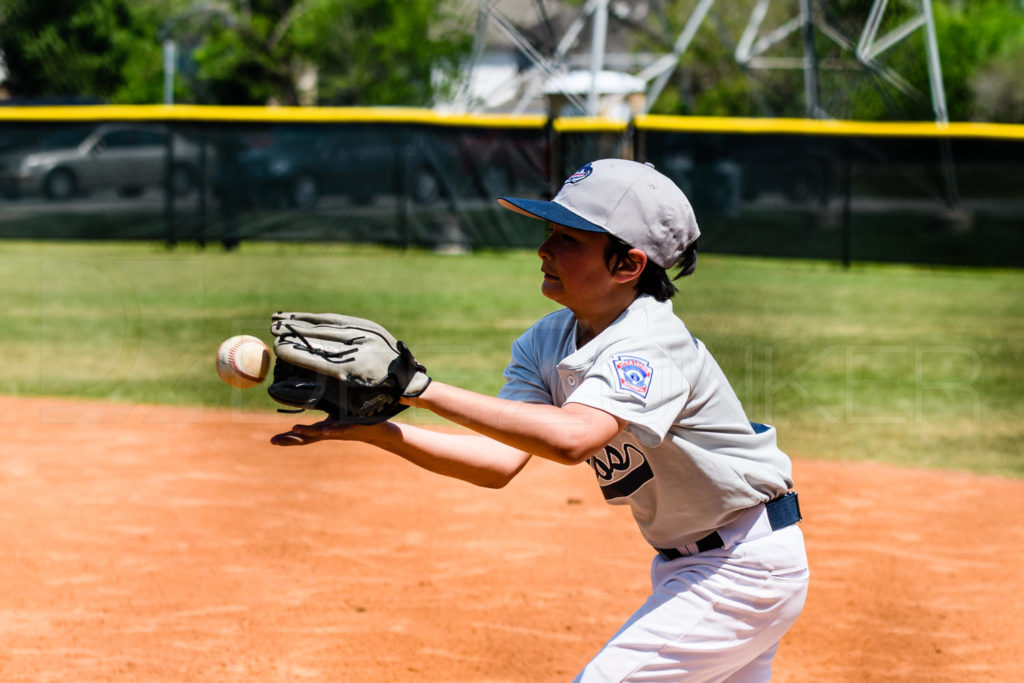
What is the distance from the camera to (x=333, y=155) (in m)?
13.2

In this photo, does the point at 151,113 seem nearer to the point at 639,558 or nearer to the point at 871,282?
the point at 871,282

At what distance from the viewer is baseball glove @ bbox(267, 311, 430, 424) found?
1893 mm

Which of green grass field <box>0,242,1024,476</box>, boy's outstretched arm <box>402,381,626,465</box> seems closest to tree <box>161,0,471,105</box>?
green grass field <box>0,242,1024,476</box>

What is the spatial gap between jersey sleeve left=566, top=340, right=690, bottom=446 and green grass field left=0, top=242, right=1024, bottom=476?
388 cm

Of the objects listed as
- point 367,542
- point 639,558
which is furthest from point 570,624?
point 367,542

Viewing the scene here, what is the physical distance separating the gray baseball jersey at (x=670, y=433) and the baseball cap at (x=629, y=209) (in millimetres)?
133

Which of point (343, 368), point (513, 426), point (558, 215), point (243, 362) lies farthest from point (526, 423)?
point (243, 362)

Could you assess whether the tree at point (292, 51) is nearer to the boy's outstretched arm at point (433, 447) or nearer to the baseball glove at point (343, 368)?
the boy's outstretched arm at point (433, 447)

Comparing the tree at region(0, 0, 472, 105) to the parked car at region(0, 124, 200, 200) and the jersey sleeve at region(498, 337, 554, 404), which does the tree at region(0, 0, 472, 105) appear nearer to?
the parked car at region(0, 124, 200, 200)

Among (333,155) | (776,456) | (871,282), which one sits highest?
(776,456)

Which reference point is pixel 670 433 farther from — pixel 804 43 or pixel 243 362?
pixel 804 43

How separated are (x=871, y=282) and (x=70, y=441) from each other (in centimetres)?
880

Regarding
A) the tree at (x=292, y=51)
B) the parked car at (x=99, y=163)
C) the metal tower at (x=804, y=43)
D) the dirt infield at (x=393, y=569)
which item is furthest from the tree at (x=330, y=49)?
the dirt infield at (x=393, y=569)

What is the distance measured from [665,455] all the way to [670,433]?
45 mm
